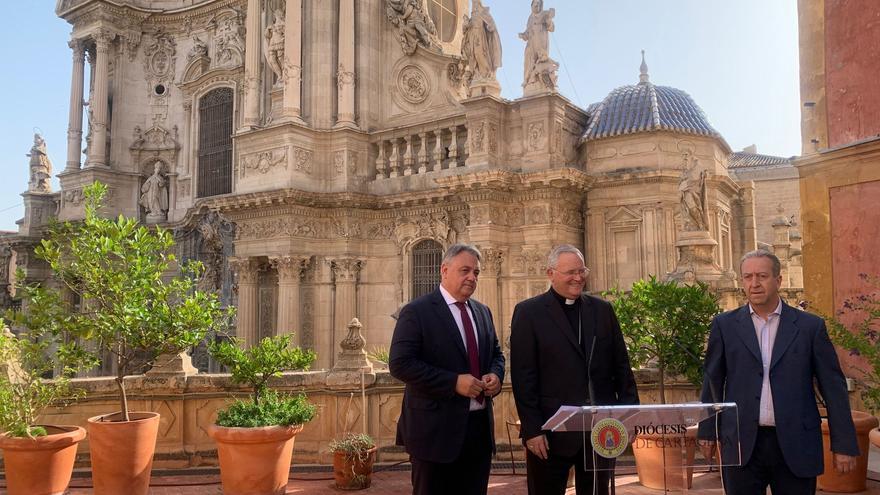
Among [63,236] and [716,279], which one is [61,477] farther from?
[716,279]

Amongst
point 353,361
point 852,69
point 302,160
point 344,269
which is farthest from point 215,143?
point 852,69

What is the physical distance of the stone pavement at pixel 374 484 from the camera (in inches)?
230

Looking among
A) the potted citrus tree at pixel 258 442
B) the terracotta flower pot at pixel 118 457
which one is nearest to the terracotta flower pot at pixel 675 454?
the potted citrus tree at pixel 258 442

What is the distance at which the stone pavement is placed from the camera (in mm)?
5836

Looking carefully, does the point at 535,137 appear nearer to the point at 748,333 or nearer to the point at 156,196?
the point at 748,333

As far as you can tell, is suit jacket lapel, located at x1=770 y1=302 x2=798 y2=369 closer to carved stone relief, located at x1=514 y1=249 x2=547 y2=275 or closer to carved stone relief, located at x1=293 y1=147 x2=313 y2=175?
carved stone relief, located at x1=514 y1=249 x2=547 y2=275

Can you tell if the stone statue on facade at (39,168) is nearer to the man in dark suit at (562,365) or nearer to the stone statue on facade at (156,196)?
the stone statue on facade at (156,196)

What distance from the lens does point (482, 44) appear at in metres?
15.4

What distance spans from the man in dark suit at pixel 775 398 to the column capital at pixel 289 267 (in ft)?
44.5

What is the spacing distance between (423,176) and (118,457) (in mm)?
11162

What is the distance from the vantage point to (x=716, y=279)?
11359 mm

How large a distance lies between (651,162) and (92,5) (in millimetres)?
21275

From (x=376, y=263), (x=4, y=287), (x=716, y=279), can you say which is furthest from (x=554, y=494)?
(x=4, y=287)

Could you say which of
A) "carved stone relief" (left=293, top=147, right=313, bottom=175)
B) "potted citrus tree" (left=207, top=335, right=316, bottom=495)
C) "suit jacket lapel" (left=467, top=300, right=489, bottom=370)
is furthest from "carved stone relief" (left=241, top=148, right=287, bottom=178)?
"suit jacket lapel" (left=467, top=300, right=489, bottom=370)
